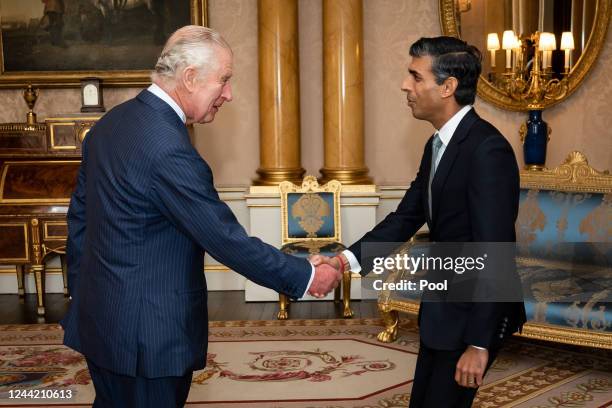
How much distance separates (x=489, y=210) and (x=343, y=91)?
4.60 metres

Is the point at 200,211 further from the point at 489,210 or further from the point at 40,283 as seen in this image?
the point at 40,283

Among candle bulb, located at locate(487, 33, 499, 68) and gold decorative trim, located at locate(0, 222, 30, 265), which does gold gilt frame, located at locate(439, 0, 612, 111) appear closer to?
candle bulb, located at locate(487, 33, 499, 68)

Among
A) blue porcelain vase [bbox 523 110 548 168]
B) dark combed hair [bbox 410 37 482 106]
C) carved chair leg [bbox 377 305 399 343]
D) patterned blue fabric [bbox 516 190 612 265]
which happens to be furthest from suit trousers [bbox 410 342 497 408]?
blue porcelain vase [bbox 523 110 548 168]

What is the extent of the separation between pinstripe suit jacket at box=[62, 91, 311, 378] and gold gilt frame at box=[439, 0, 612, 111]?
503 centimetres

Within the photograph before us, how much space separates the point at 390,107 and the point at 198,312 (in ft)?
16.7

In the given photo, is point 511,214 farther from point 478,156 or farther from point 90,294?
point 90,294

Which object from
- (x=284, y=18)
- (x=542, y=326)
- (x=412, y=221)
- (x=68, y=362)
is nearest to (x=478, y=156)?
(x=412, y=221)

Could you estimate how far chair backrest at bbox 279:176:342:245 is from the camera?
624 cm

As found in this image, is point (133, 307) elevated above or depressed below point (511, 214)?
below

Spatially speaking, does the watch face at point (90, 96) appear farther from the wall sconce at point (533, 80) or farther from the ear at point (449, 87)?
the ear at point (449, 87)

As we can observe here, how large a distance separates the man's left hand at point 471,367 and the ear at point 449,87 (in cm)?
76

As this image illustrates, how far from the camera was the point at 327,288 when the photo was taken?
2.47 meters

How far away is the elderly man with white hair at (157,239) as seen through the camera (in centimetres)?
201

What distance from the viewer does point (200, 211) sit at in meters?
2.01
